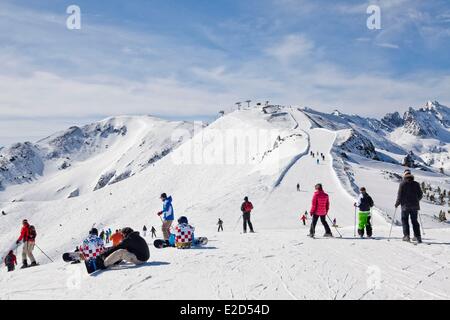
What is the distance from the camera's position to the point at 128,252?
12305mm

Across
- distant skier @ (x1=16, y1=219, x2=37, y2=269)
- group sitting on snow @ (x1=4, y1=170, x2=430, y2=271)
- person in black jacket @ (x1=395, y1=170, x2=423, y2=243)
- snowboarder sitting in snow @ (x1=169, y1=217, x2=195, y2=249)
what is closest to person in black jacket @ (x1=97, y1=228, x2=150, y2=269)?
group sitting on snow @ (x1=4, y1=170, x2=430, y2=271)

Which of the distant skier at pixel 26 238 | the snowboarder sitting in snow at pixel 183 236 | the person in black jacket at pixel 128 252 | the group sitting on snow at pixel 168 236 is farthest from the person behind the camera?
the distant skier at pixel 26 238

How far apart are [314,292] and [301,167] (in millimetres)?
51272

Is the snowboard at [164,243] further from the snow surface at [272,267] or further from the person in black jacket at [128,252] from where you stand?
the person in black jacket at [128,252]

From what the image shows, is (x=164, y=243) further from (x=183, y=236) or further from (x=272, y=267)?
(x=272, y=267)

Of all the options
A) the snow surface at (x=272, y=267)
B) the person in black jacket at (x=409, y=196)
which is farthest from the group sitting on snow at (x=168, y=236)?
the snow surface at (x=272, y=267)

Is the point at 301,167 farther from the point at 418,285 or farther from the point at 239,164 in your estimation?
the point at 418,285

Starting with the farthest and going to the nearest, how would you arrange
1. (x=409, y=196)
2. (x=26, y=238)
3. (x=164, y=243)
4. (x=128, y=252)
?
(x=26, y=238) < (x=164, y=243) < (x=409, y=196) < (x=128, y=252)

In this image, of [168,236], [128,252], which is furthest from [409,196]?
[128,252]

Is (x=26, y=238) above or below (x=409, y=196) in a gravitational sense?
below

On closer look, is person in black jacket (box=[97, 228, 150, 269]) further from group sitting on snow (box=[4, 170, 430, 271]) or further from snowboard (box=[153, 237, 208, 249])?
snowboard (box=[153, 237, 208, 249])

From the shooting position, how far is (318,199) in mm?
16797

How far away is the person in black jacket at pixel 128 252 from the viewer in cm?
1209

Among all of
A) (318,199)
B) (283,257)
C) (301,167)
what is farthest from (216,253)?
(301,167)
